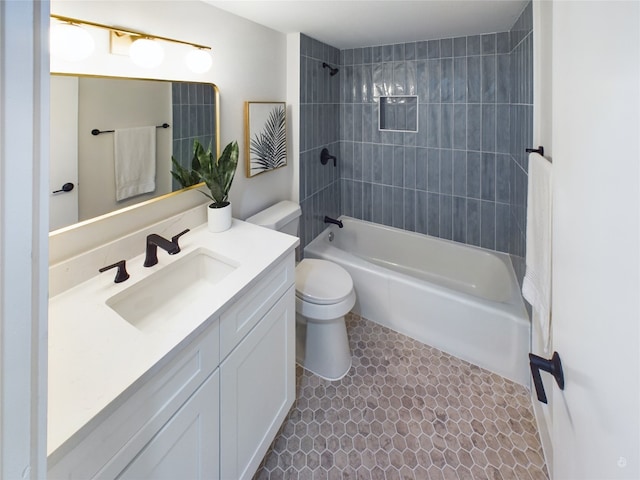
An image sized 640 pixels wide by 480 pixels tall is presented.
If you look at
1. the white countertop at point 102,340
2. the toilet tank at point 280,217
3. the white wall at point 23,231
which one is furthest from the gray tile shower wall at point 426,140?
the white wall at point 23,231

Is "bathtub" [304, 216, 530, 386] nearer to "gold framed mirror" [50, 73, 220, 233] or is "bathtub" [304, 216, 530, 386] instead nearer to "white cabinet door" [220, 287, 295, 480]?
"white cabinet door" [220, 287, 295, 480]

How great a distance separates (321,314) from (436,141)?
1754 millimetres

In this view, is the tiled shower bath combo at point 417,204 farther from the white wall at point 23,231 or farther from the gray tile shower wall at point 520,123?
the white wall at point 23,231

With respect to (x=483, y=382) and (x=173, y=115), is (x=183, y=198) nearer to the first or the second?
(x=173, y=115)

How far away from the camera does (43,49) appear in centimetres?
36

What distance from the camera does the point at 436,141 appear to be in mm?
2803

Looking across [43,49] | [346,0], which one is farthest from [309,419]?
[346,0]

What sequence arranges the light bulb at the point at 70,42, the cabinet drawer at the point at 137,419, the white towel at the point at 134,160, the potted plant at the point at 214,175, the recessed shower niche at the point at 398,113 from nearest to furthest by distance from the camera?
the cabinet drawer at the point at 137,419 < the light bulb at the point at 70,42 < the white towel at the point at 134,160 < the potted plant at the point at 214,175 < the recessed shower niche at the point at 398,113

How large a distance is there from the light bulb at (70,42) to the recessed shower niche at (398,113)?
7.49 feet

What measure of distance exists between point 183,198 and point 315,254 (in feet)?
3.97

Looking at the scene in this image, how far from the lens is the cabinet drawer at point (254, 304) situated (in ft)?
3.72

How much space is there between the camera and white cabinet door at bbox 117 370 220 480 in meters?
0.85

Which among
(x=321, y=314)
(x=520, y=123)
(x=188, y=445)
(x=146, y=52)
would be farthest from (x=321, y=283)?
(x=520, y=123)

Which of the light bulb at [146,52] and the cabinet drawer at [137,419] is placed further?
the light bulb at [146,52]
